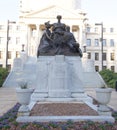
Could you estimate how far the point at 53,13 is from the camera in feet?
240

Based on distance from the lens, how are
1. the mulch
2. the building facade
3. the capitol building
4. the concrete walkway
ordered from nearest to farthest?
the mulch
the concrete walkway
the capitol building
the building facade

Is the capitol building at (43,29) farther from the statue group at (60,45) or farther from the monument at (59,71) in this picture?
the monument at (59,71)

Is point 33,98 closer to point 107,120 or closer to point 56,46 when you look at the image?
point 56,46

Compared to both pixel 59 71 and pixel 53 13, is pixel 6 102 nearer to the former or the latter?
pixel 59 71

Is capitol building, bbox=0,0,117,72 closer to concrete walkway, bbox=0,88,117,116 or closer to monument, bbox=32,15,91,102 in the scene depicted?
concrete walkway, bbox=0,88,117,116

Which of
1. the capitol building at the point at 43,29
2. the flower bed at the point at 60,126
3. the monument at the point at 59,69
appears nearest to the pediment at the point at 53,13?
the capitol building at the point at 43,29

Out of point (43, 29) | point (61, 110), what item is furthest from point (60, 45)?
point (43, 29)

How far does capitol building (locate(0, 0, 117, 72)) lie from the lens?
72500 millimetres

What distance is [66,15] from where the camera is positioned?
73062 millimetres

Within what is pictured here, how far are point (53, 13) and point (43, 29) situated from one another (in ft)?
17.1

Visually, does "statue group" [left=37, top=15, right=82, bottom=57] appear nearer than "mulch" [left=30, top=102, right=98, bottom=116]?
No

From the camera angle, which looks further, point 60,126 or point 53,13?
point 53,13

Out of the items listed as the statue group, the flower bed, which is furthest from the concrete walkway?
the flower bed

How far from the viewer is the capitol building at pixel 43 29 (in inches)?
2854
